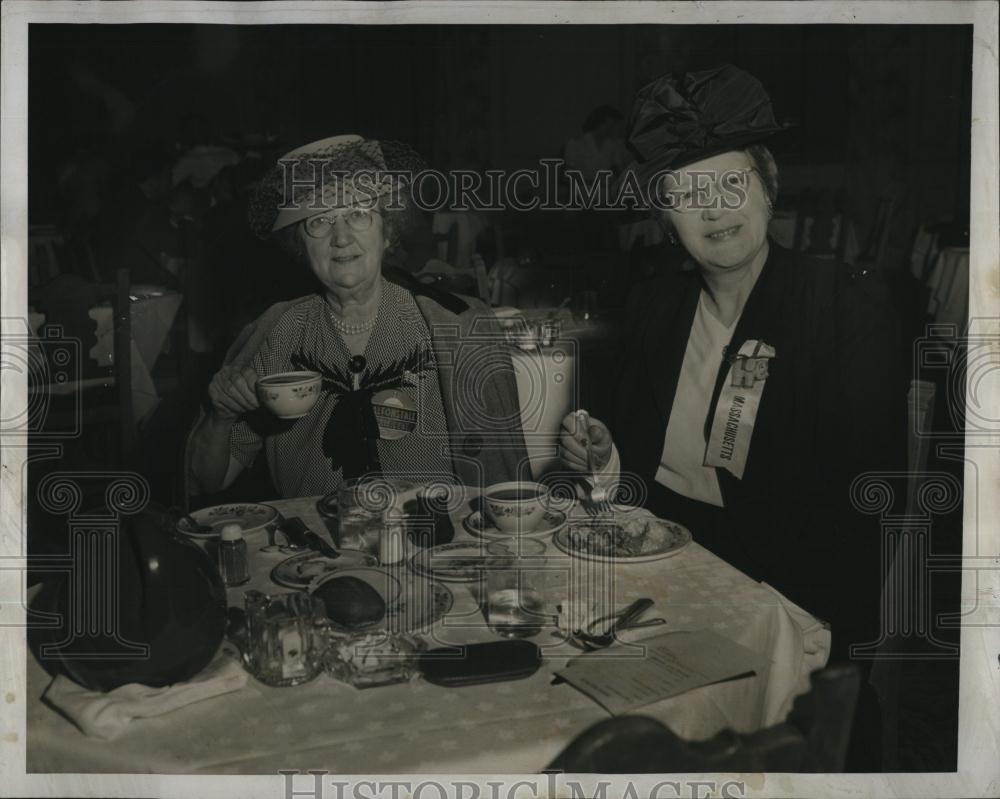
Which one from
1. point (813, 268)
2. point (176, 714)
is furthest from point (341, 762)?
point (813, 268)

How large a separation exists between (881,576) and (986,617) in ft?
0.77

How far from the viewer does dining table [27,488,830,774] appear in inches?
58.9

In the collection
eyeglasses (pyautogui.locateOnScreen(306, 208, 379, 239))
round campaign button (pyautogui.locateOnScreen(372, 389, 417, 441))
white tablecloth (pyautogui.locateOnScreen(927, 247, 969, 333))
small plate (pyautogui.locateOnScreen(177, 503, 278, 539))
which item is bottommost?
small plate (pyautogui.locateOnScreen(177, 503, 278, 539))

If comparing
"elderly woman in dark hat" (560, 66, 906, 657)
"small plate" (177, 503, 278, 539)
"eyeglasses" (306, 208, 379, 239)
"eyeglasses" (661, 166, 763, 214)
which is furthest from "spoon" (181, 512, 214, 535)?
"eyeglasses" (661, 166, 763, 214)

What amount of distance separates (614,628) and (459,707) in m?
0.35

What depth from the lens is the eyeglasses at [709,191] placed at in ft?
6.05

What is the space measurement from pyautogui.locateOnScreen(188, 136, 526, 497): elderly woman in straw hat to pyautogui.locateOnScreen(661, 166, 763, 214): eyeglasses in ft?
1.45

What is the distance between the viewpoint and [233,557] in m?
1.70

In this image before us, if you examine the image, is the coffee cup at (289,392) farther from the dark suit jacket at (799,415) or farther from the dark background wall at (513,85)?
the dark suit jacket at (799,415)

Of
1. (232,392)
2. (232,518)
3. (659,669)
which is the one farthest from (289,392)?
(659,669)

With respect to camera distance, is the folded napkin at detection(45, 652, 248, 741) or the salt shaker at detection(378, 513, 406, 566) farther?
the salt shaker at detection(378, 513, 406, 566)

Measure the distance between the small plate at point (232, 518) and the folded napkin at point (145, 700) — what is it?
0.33 meters

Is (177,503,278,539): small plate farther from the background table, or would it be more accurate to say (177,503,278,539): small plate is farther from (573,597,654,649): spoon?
(573,597,654,649): spoon

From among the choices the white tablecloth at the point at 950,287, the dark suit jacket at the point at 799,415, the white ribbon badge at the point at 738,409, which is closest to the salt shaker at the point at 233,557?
the dark suit jacket at the point at 799,415
